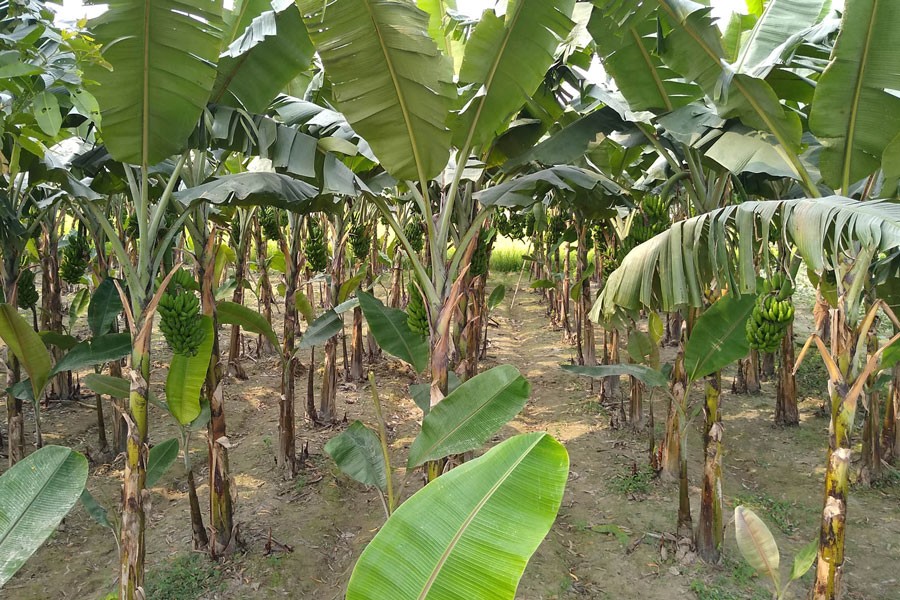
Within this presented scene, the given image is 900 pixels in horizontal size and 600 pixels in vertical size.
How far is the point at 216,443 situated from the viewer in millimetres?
3654

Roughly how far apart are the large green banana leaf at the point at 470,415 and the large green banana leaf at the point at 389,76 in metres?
1.22

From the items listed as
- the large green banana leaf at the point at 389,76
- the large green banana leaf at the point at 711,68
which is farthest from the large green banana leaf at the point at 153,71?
the large green banana leaf at the point at 711,68

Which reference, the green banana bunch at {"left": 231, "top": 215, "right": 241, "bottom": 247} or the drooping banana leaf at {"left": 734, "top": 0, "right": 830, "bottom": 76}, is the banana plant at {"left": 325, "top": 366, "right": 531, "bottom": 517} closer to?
the drooping banana leaf at {"left": 734, "top": 0, "right": 830, "bottom": 76}

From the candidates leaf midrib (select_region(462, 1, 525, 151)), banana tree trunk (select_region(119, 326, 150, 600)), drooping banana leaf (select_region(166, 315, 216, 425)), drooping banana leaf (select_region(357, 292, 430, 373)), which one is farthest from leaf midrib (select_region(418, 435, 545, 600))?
drooping banana leaf (select_region(166, 315, 216, 425))

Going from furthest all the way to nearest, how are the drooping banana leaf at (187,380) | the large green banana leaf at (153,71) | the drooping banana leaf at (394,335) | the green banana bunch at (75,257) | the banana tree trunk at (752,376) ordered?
the banana tree trunk at (752,376) → the green banana bunch at (75,257) → the drooping banana leaf at (394,335) → the drooping banana leaf at (187,380) → the large green banana leaf at (153,71)

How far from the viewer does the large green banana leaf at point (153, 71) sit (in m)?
2.31

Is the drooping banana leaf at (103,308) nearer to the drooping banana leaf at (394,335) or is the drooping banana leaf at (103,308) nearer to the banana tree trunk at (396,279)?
the drooping banana leaf at (394,335)

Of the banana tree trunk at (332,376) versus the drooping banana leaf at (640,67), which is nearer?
the drooping banana leaf at (640,67)

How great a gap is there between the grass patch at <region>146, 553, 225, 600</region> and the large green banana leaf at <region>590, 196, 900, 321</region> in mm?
3016

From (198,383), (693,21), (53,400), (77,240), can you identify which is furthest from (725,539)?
(53,400)

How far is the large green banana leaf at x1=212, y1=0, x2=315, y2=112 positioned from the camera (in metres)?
2.86

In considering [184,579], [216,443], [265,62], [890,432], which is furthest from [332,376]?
[890,432]

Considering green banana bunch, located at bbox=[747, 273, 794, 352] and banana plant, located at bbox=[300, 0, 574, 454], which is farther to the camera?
green banana bunch, located at bbox=[747, 273, 794, 352]

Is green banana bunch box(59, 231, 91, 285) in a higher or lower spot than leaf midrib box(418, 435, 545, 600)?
higher
